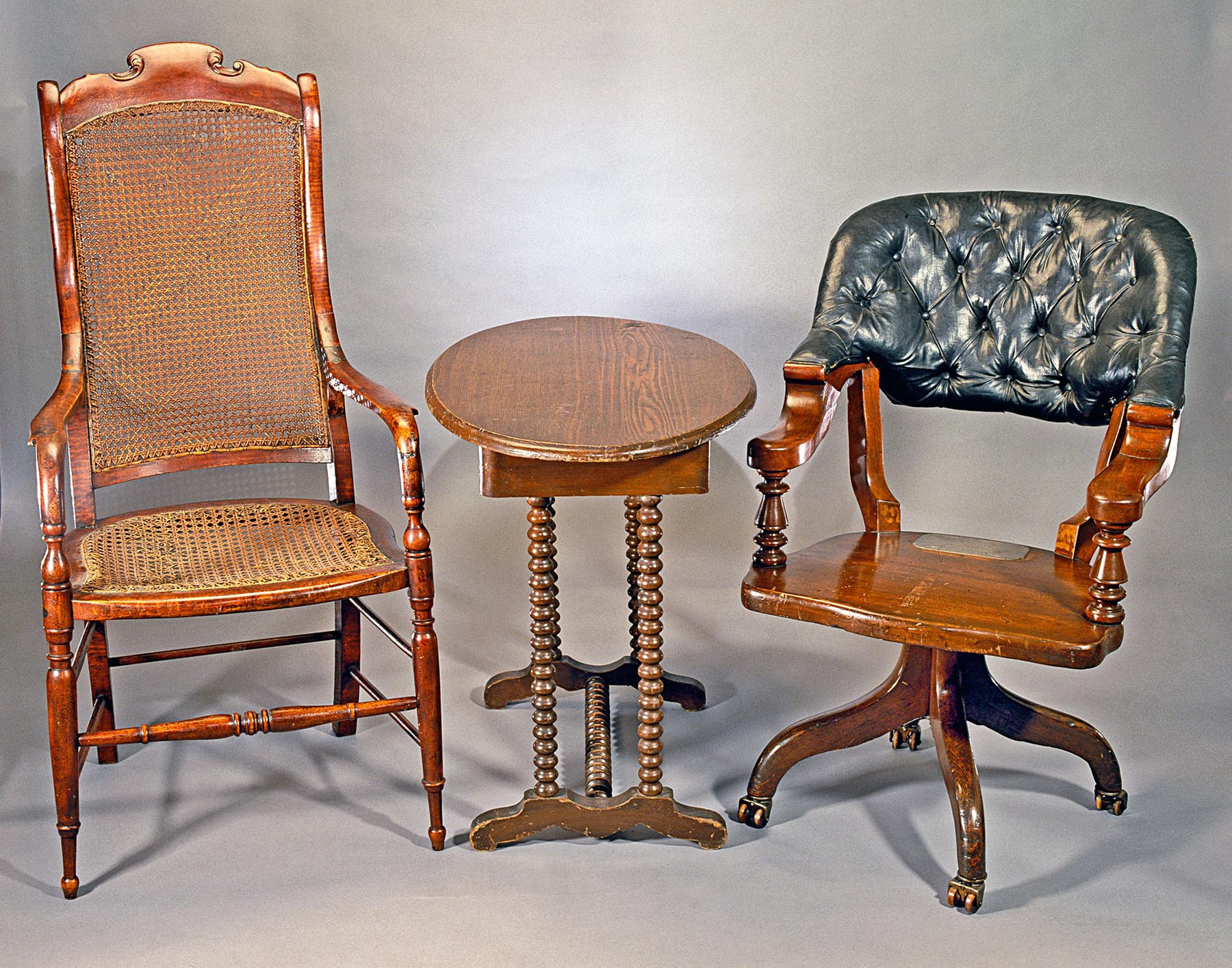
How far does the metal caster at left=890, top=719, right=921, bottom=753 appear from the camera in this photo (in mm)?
3006

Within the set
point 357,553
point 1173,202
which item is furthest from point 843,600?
point 1173,202

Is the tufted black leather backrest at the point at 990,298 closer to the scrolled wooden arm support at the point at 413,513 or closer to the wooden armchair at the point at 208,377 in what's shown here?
the scrolled wooden arm support at the point at 413,513

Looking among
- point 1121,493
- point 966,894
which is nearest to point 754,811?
point 966,894

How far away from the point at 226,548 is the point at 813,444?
1.17 metres

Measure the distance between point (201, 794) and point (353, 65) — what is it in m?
2.16

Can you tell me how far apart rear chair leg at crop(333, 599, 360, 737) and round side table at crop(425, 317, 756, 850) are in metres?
0.51

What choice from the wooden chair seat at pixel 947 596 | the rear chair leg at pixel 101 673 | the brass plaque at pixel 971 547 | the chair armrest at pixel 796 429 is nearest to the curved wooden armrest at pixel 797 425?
the chair armrest at pixel 796 429

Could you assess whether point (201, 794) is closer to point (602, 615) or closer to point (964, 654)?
point (602, 615)

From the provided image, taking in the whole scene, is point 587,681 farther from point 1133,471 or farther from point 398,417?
point 1133,471

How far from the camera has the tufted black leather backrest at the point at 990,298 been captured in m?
2.73

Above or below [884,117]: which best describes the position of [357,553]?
below

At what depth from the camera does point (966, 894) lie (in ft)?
7.89

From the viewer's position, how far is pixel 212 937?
2311mm

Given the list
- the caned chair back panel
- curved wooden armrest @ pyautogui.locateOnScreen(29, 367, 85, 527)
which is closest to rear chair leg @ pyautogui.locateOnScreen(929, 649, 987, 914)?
the caned chair back panel
